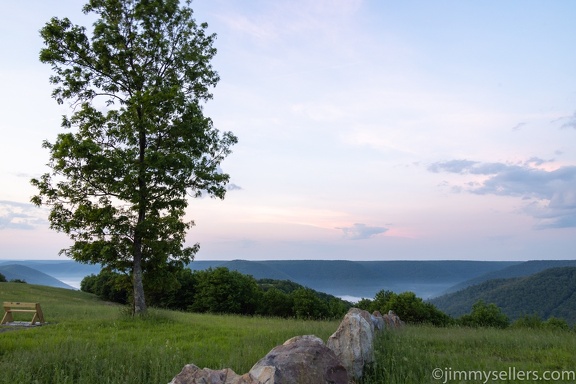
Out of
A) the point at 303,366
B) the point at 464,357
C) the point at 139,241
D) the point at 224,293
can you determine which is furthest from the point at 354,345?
the point at 224,293

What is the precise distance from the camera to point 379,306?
5100 cm

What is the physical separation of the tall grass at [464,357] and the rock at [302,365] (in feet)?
5.26

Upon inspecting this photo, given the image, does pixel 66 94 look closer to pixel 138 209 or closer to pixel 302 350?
pixel 138 209

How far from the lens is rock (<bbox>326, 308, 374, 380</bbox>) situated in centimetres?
923

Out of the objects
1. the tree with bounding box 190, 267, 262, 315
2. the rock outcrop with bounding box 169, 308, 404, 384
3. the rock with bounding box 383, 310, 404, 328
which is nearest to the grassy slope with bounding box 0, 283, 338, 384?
the rock outcrop with bounding box 169, 308, 404, 384

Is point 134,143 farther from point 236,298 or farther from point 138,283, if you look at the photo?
point 236,298

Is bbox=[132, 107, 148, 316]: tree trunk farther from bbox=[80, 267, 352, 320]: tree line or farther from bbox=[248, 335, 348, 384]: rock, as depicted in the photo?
bbox=[80, 267, 352, 320]: tree line

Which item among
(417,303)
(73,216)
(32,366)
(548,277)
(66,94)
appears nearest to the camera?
(32,366)

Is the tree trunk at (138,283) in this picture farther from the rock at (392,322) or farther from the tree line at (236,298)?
the tree line at (236,298)

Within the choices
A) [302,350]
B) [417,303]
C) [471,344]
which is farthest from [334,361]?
[417,303]

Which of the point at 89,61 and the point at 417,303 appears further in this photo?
the point at 417,303

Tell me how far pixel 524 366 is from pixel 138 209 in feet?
60.1

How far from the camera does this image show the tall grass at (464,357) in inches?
351

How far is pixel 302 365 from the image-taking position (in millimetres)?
7082
